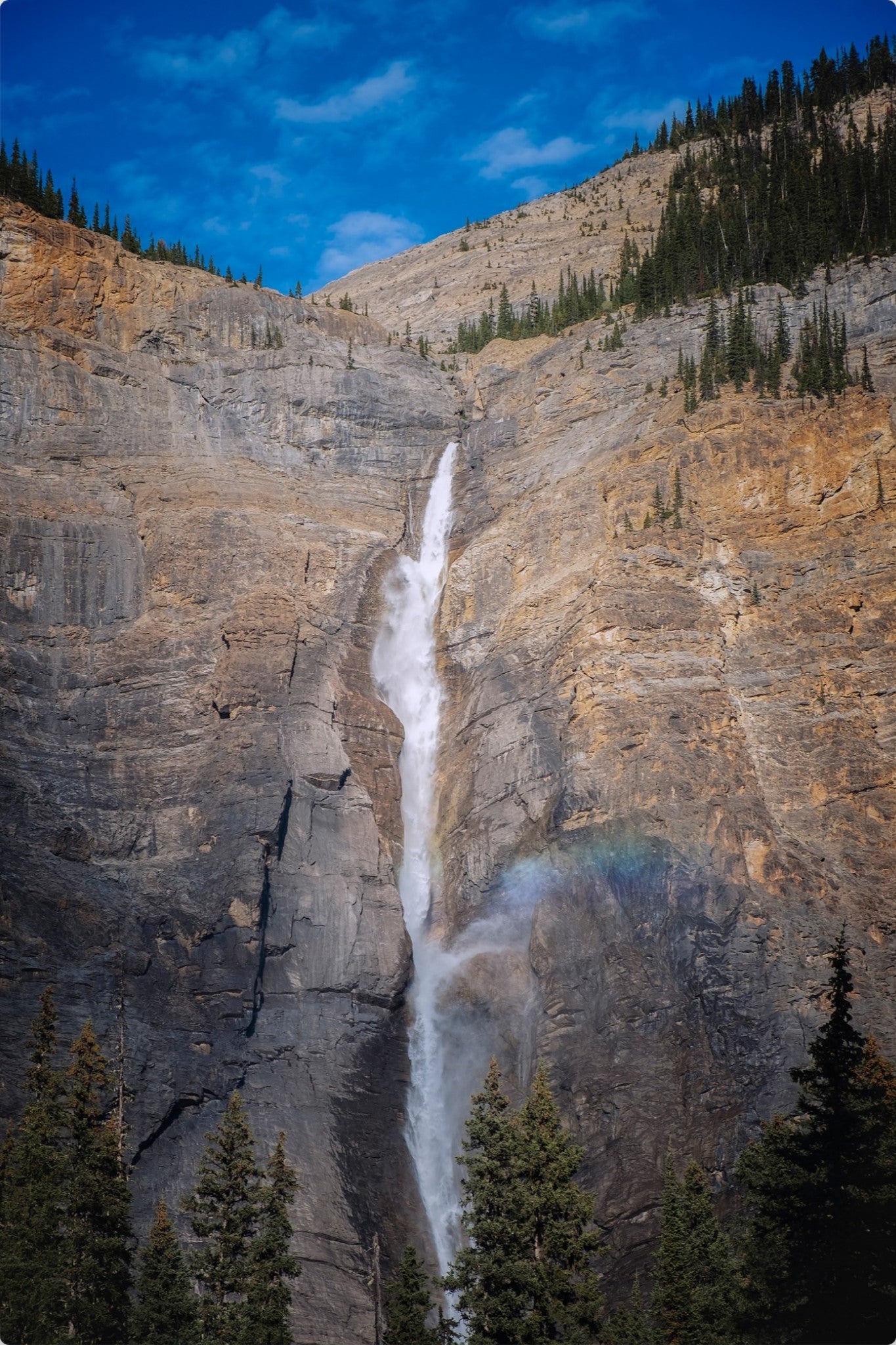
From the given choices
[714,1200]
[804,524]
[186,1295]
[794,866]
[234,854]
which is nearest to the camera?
[186,1295]

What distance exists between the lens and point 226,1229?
47.7 m

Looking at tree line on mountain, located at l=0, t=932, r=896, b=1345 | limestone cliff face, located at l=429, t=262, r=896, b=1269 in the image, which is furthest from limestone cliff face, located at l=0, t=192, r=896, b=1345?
tree line on mountain, located at l=0, t=932, r=896, b=1345

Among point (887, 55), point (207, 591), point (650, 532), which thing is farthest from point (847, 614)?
point (887, 55)

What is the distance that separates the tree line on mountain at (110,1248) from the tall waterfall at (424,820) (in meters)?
16.6

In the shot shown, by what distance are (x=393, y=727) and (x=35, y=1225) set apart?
128 ft

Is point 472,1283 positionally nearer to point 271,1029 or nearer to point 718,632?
point 271,1029

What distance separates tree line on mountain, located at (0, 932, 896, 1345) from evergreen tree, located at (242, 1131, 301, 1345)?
0.21ft

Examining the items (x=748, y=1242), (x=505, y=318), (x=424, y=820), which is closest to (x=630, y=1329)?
(x=748, y=1242)

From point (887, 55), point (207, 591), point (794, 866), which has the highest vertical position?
point (887, 55)

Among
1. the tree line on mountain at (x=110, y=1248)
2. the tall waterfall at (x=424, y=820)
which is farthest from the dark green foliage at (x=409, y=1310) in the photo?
the tall waterfall at (x=424, y=820)

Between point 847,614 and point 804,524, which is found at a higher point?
point 804,524

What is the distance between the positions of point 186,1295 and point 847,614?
42273mm

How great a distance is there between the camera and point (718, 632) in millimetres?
73438

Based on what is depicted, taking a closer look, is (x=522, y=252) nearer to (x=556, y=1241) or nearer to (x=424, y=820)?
(x=424, y=820)
